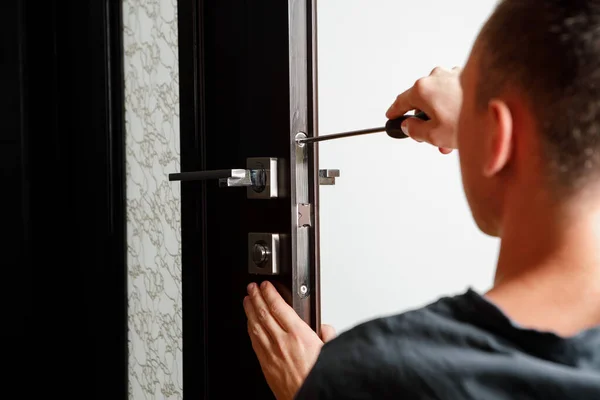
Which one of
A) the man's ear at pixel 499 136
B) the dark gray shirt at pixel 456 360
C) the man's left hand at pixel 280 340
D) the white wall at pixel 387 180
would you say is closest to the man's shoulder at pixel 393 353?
the dark gray shirt at pixel 456 360

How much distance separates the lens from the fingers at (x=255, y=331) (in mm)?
1008

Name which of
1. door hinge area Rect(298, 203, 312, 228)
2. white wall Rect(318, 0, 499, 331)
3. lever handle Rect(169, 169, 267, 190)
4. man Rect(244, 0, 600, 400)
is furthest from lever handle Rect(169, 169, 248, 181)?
man Rect(244, 0, 600, 400)

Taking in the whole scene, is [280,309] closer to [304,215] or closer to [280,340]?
[280,340]

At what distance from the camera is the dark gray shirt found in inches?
20.1

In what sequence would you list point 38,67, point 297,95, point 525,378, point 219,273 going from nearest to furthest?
point 525,378 → point 297,95 → point 219,273 → point 38,67

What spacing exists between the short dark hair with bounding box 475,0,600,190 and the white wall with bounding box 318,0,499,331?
2.01ft

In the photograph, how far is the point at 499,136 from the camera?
1.93 feet

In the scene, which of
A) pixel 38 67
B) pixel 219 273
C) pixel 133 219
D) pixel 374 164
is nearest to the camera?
pixel 219 273

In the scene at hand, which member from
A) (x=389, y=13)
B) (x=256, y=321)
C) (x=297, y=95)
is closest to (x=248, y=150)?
(x=297, y=95)

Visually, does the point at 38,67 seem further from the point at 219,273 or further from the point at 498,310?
the point at 498,310

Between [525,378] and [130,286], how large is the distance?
1.12m

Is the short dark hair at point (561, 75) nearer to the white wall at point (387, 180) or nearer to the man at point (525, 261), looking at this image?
the man at point (525, 261)

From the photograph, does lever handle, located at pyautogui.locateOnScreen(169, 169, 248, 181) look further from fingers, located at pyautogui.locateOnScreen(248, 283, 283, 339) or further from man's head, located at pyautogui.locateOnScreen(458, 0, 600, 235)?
man's head, located at pyautogui.locateOnScreen(458, 0, 600, 235)

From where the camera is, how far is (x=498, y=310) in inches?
21.5
